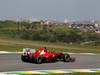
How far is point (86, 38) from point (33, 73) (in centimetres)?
4682

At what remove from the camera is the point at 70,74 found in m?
13.0

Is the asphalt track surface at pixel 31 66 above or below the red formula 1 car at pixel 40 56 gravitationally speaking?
below

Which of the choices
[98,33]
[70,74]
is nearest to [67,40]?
[98,33]

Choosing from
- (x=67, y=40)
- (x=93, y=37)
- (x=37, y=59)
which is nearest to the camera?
(x=37, y=59)

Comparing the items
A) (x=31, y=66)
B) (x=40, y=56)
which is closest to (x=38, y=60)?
(x=40, y=56)

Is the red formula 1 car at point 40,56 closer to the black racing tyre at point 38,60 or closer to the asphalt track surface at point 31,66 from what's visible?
the black racing tyre at point 38,60

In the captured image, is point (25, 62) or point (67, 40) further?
point (67, 40)

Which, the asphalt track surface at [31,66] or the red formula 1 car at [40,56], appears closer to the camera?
the asphalt track surface at [31,66]

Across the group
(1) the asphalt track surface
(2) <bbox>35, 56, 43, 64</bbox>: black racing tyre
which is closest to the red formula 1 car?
(2) <bbox>35, 56, 43, 64</bbox>: black racing tyre

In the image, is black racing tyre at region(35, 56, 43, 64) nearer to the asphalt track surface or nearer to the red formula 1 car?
the red formula 1 car

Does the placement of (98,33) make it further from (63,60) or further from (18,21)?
(63,60)

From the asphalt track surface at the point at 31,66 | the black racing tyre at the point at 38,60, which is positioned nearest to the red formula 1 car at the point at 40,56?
the black racing tyre at the point at 38,60

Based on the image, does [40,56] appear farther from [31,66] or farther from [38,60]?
[31,66]

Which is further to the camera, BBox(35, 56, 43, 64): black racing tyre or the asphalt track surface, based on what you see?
BBox(35, 56, 43, 64): black racing tyre
